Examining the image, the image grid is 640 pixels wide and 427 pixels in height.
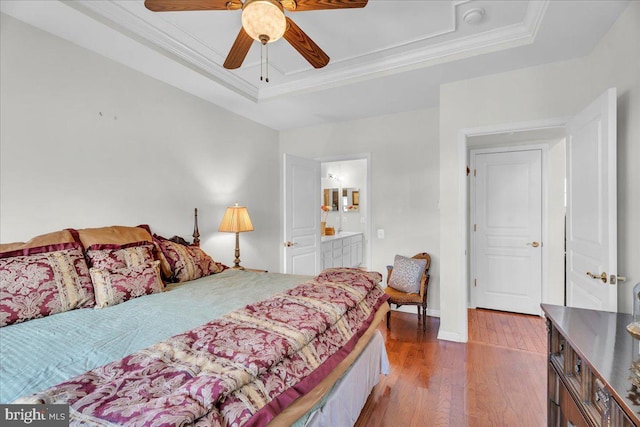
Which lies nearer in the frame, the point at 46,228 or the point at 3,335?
the point at 3,335

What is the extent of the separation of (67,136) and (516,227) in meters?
4.75

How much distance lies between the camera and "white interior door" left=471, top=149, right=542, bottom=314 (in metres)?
3.75

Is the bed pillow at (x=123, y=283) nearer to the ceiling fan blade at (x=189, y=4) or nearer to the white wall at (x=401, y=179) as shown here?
the ceiling fan blade at (x=189, y=4)

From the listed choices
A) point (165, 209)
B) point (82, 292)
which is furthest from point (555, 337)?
point (165, 209)

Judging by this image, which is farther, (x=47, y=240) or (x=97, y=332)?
(x=47, y=240)

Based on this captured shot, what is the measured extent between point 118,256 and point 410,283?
278 centimetres

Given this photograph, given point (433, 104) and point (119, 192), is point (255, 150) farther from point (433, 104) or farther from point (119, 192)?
point (433, 104)

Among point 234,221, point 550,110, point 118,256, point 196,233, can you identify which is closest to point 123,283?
point 118,256

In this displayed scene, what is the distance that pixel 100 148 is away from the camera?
2.45m

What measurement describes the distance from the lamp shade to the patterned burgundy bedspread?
6.10 ft

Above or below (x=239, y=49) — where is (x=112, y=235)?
below

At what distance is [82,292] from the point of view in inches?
69.0

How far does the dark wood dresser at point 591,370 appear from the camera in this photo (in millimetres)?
847

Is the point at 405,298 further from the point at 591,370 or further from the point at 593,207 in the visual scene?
the point at 591,370
